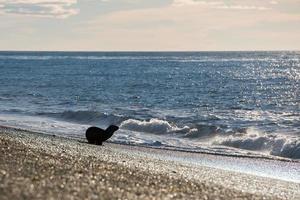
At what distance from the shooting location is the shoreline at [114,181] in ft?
35.4

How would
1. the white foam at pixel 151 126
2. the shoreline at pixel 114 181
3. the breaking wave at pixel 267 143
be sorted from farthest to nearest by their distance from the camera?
1. the white foam at pixel 151 126
2. the breaking wave at pixel 267 143
3. the shoreline at pixel 114 181

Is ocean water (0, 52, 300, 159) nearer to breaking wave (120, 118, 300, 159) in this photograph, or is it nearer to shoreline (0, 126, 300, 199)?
breaking wave (120, 118, 300, 159)

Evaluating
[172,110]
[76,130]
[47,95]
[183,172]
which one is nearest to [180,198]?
[183,172]

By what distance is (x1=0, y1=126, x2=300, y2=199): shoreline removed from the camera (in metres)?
10.8

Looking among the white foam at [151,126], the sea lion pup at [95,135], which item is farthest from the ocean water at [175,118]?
the sea lion pup at [95,135]

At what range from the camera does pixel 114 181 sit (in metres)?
12.8

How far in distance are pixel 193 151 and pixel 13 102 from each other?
31.7 m

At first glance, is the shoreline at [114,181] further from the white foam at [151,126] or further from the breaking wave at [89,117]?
the breaking wave at [89,117]

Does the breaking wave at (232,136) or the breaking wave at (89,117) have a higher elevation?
the breaking wave at (232,136)

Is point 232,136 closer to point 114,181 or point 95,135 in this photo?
point 95,135

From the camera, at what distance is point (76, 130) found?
34219 millimetres

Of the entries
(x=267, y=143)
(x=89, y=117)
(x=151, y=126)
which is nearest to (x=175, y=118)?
(x=151, y=126)

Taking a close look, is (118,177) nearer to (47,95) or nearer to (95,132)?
(95,132)

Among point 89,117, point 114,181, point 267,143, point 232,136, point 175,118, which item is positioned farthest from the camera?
point 89,117
